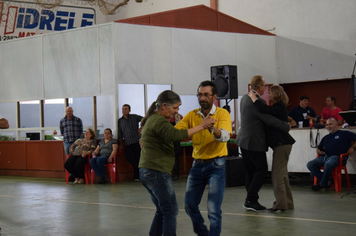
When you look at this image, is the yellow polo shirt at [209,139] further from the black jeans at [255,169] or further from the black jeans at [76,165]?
the black jeans at [76,165]

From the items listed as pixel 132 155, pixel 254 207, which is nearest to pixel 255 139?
pixel 254 207

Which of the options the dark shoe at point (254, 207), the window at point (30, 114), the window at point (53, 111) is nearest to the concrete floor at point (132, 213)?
the dark shoe at point (254, 207)

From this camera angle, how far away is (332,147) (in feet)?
28.7

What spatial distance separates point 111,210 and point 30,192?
10.5 feet

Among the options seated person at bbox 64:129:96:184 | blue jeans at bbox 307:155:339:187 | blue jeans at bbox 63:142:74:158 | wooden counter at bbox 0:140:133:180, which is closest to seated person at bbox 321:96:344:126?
blue jeans at bbox 307:155:339:187

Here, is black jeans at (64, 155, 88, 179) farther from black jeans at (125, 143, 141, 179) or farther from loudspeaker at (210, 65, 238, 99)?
loudspeaker at (210, 65, 238, 99)

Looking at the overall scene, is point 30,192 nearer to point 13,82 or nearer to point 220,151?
point 13,82

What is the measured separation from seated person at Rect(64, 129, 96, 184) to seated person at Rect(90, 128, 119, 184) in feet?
0.67

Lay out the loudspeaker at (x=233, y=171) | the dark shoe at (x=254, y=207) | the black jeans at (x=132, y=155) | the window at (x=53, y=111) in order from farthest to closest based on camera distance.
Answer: the window at (x=53, y=111) < the black jeans at (x=132, y=155) < the loudspeaker at (x=233, y=171) < the dark shoe at (x=254, y=207)

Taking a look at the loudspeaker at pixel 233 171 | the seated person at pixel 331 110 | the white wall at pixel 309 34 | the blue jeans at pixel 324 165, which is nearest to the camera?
the blue jeans at pixel 324 165

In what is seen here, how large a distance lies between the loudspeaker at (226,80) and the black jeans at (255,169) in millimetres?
2891

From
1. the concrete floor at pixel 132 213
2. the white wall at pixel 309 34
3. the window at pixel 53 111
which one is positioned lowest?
the concrete floor at pixel 132 213

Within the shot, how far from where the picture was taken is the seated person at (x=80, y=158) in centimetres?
1127

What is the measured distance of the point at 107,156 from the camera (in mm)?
11094
